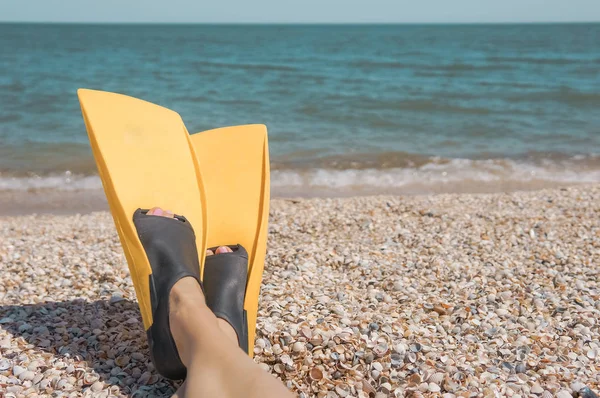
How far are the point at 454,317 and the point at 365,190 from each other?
450cm

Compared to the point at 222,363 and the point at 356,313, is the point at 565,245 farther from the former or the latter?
the point at 222,363

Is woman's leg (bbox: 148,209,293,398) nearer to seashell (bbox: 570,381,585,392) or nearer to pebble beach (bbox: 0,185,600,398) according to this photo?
pebble beach (bbox: 0,185,600,398)

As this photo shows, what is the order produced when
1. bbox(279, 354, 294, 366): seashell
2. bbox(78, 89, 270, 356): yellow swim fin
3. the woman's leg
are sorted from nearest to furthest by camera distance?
the woman's leg, bbox(279, 354, 294, 366): seashell, bbox(78, 89, 270, 356): yellow swim fin

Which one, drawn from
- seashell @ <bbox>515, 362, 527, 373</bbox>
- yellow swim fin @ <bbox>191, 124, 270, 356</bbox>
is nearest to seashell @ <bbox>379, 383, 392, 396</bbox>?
seashell @ <bbox>515, 362, 527, 373</bbox>

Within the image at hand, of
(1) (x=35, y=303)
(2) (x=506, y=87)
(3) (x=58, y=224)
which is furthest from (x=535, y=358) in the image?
(2) (x=506, y=87)

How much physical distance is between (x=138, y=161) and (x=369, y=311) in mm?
1549

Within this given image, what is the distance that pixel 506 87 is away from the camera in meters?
16.5

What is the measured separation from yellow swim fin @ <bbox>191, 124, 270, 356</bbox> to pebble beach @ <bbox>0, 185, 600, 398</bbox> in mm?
351

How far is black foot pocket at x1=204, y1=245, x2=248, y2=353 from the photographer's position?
2.60 m

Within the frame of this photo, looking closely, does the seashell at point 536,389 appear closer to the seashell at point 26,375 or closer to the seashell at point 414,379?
the seashell at point 414,379

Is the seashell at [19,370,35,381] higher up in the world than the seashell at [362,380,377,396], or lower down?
lower down

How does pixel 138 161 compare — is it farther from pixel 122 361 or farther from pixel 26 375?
pixel 26 375

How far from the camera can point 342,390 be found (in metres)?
2.39

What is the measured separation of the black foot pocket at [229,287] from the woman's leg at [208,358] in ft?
0.22
